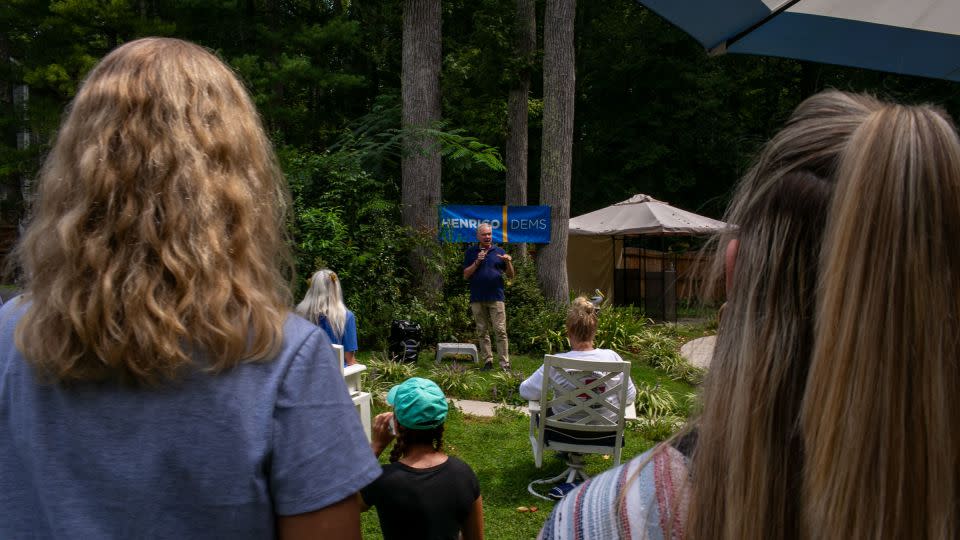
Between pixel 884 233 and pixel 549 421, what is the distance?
4.97 meters

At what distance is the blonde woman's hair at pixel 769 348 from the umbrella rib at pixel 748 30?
2025 mm

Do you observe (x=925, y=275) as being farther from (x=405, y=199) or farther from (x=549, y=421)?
(x=405, y=199)

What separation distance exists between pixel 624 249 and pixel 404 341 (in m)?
11.0

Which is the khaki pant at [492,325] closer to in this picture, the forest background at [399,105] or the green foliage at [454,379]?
the green foliage at [454,379]

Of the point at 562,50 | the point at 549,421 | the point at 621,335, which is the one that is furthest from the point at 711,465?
the point at 562,50

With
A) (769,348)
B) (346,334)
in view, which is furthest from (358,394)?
(769,348)

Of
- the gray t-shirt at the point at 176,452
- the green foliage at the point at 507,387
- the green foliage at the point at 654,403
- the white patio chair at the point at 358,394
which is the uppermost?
the gray t-shirt at the point at 176,452

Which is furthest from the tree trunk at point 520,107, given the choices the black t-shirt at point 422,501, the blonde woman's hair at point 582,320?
the black t-shirt at point 422,501

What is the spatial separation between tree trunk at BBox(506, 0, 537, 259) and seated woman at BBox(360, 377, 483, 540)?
44.1 ft

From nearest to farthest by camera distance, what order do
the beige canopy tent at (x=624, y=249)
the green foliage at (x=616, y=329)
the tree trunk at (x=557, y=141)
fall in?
the green foliage at (x=616, y=329) < the tree trunk at (x=557, y=141) < the beige canopy tent at (x=624, y=249)

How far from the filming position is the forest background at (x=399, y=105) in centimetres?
1180

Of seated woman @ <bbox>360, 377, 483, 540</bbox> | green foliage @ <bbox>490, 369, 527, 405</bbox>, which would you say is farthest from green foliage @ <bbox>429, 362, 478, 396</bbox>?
seated woman @ <bbox>360, 377, 483, 540</bbox>

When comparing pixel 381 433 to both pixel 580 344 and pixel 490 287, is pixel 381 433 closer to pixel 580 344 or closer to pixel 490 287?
pixel 580 344

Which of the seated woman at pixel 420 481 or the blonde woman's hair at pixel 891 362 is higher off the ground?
the blonde woman's hair at pixel 891 362
